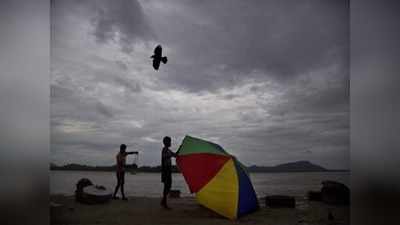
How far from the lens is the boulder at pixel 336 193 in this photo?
17.8 ft

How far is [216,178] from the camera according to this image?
Result: 4.84 meters

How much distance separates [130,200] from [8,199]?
8.57 feet

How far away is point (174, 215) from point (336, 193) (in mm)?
2404

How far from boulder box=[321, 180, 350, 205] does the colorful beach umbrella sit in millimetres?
1250

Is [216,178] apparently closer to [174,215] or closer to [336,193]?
[174,215]

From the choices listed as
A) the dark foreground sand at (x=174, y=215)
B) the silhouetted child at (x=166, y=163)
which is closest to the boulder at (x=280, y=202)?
the dark foreground sand at (x=174, y=215)

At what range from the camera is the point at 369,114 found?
11.5 feet

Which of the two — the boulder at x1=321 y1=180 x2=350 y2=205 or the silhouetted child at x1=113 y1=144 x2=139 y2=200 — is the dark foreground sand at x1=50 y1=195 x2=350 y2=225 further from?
the silhouetted child at x1=113 y1=144 x2=139 y2=200

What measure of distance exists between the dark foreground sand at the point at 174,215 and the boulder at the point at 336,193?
14 centimetres

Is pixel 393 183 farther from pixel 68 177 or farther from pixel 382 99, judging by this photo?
pixel 68 177

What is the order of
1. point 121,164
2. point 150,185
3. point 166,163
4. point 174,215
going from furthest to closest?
point 150,185, point 121,164, point 166,163, point 174,215

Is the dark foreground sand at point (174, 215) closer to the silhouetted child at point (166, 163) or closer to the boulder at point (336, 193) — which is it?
the boulder at point (336, 193)

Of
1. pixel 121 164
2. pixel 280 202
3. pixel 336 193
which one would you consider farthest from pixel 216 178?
pixel 336 193

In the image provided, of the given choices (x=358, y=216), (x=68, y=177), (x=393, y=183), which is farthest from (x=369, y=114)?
(x=68, y=177)
